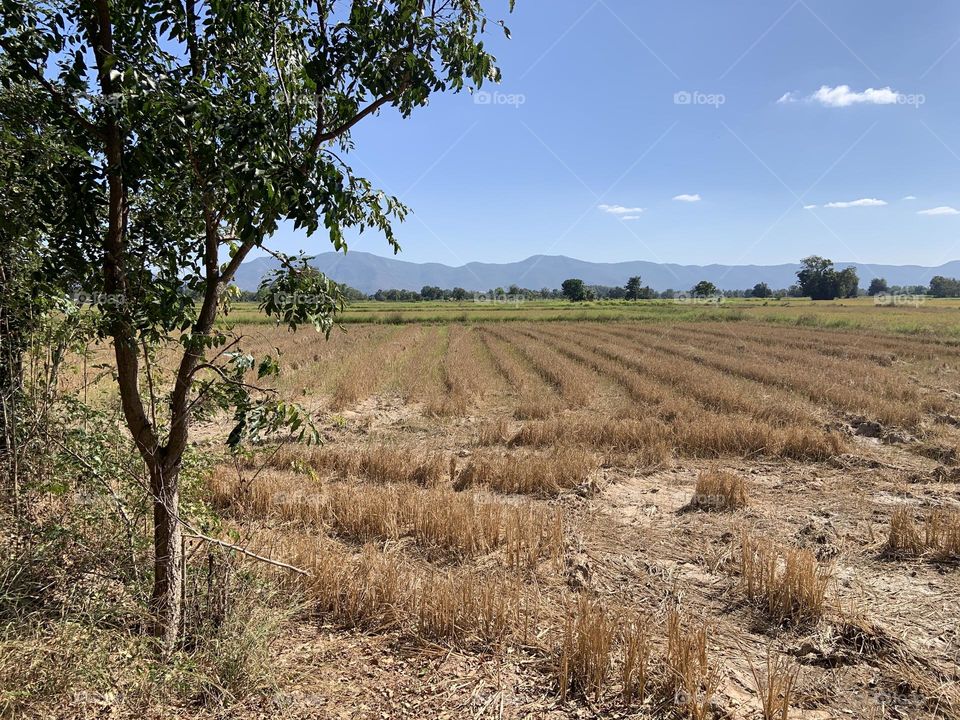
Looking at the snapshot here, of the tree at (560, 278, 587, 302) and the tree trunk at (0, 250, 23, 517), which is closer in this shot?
the tree trunk at (0, 250, 23, 517)

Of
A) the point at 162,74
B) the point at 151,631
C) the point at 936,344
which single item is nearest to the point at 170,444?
the point at 151,631

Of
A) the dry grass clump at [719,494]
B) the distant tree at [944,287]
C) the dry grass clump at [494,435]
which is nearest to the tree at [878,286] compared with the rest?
the distant tree at [944,287]

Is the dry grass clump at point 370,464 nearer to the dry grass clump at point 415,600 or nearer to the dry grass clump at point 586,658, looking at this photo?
the dry grass clump at point 415,600

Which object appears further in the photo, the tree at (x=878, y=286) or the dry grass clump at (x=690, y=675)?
the tree at (x=878, y=286)

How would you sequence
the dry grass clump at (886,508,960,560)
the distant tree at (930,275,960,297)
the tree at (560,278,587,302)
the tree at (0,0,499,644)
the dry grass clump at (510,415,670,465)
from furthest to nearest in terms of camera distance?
the distant tree at (930,275,960,297)
the tree at (560,278,587,302)
the dry grass clump at (510,415,670,465)
the dry grass clump at (886,508,960,560)
the tree at (0,0,499,644)

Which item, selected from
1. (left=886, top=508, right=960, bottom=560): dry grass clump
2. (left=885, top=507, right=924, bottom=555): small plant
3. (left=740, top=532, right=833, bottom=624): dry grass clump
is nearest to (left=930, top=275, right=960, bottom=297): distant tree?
(left=886, top=508, right=960, bottom=560): dry grass clump

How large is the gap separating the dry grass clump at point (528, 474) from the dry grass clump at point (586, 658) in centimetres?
410

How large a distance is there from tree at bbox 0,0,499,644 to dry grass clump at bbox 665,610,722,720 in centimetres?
292

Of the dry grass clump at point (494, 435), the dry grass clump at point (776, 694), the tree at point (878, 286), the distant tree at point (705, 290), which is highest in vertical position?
the tree at point (878, 286)

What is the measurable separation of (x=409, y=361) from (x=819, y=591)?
796 inches

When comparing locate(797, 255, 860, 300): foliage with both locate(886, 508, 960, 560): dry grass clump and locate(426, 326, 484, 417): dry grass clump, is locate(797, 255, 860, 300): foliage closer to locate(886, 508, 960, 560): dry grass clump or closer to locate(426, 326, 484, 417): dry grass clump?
locate(426, 326, 484, 417): dry grass clump

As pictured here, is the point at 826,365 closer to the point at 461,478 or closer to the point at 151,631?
the point at 461,478

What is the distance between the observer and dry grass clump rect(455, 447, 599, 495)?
8.05 metres

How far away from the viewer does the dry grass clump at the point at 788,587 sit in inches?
176
